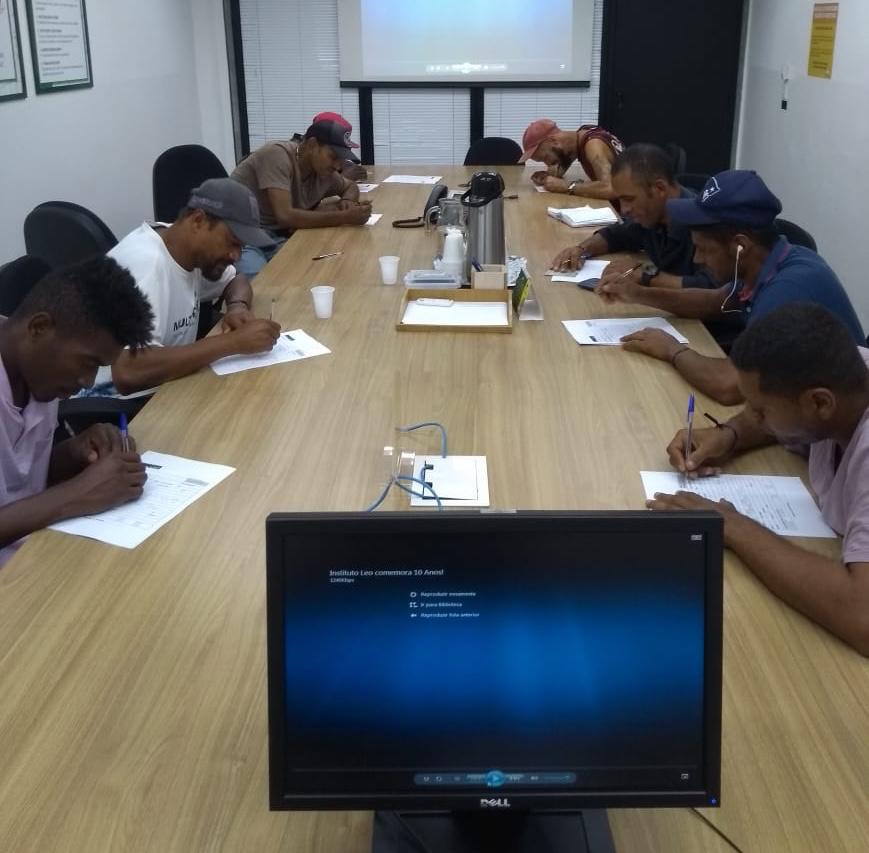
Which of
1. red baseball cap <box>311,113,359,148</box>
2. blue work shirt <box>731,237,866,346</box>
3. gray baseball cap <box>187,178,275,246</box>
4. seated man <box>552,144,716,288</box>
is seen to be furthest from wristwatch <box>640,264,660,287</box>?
red baseball cap <box>311,113,359,148</box>

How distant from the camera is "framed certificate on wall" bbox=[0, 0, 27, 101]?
151 inches

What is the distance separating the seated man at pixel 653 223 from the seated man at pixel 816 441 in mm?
1419

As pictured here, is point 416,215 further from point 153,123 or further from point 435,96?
point 435,96

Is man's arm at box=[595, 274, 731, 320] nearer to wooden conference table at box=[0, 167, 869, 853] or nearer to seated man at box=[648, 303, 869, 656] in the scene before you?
wooden conference table at box=[0, 167, 869, 853]

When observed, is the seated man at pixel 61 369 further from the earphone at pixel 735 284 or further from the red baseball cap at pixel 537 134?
the red baseball cap at pixel 537 134

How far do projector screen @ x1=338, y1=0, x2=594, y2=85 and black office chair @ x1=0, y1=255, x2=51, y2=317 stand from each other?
15.8 ft

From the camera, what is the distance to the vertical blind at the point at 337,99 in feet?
21.7

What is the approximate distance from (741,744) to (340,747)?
1.69 ft

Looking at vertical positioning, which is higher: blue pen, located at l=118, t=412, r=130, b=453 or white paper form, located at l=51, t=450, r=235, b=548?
blue pen, located at l=118, t=412, r=130, b=453

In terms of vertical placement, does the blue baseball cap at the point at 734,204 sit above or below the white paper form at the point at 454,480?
above

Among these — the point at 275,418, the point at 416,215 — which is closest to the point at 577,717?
the point at 275,418

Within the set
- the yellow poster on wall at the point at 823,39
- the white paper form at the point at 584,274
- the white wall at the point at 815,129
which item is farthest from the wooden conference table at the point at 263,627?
the yellow poster on wall at the point at 823,39

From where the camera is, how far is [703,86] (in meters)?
6.56

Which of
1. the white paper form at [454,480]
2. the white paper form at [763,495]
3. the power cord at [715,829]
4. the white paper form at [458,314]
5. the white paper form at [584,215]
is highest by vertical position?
the white paper form at [584,215]
